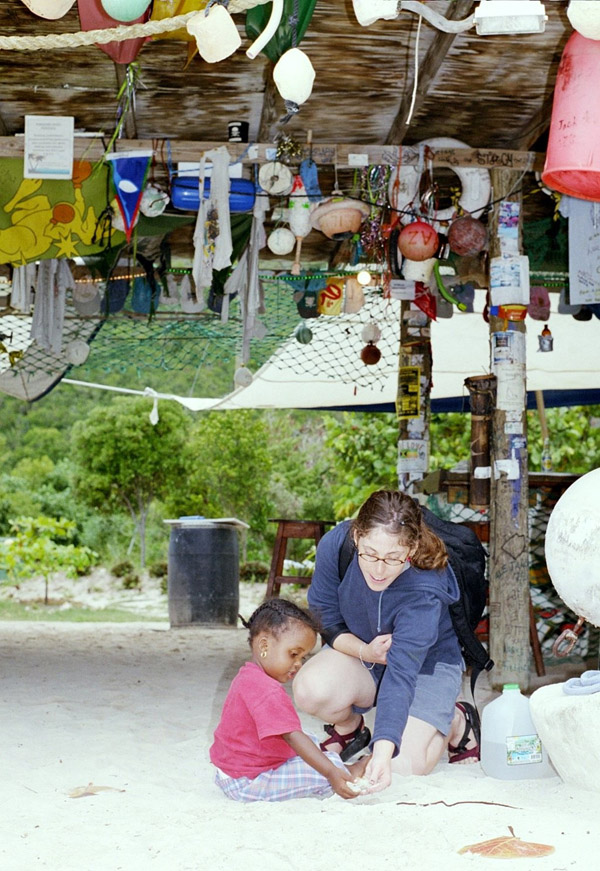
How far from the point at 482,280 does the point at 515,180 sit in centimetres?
68

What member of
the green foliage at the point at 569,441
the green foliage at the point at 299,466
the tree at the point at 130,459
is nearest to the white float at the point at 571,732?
the green foliage at the point at 569,441

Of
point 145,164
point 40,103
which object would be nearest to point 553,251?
point 145,164

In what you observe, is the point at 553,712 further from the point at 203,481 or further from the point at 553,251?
the point at 203,481

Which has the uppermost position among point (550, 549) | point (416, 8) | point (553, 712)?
point (416, 8)

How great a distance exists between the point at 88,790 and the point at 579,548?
4.78ft

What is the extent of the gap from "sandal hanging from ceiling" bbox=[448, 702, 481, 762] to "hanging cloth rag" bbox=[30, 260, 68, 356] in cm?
347

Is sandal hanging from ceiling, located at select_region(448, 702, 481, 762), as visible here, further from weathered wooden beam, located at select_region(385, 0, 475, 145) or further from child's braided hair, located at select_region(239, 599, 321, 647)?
weathered wooden beam, located at select_region(385, 0, 475, 145)

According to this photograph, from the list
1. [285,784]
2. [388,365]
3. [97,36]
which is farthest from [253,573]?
[97,36]

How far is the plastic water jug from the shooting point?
2740mm

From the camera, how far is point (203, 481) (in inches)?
575

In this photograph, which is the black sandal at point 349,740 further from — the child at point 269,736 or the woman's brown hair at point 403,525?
the woman's brown hair at point 403,525

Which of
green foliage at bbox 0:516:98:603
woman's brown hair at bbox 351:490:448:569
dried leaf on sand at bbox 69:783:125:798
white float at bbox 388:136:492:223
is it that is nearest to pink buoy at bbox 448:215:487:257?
white float at bbox 388:136:492:223

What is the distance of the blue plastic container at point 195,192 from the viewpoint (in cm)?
497

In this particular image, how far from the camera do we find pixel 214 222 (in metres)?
4.95
